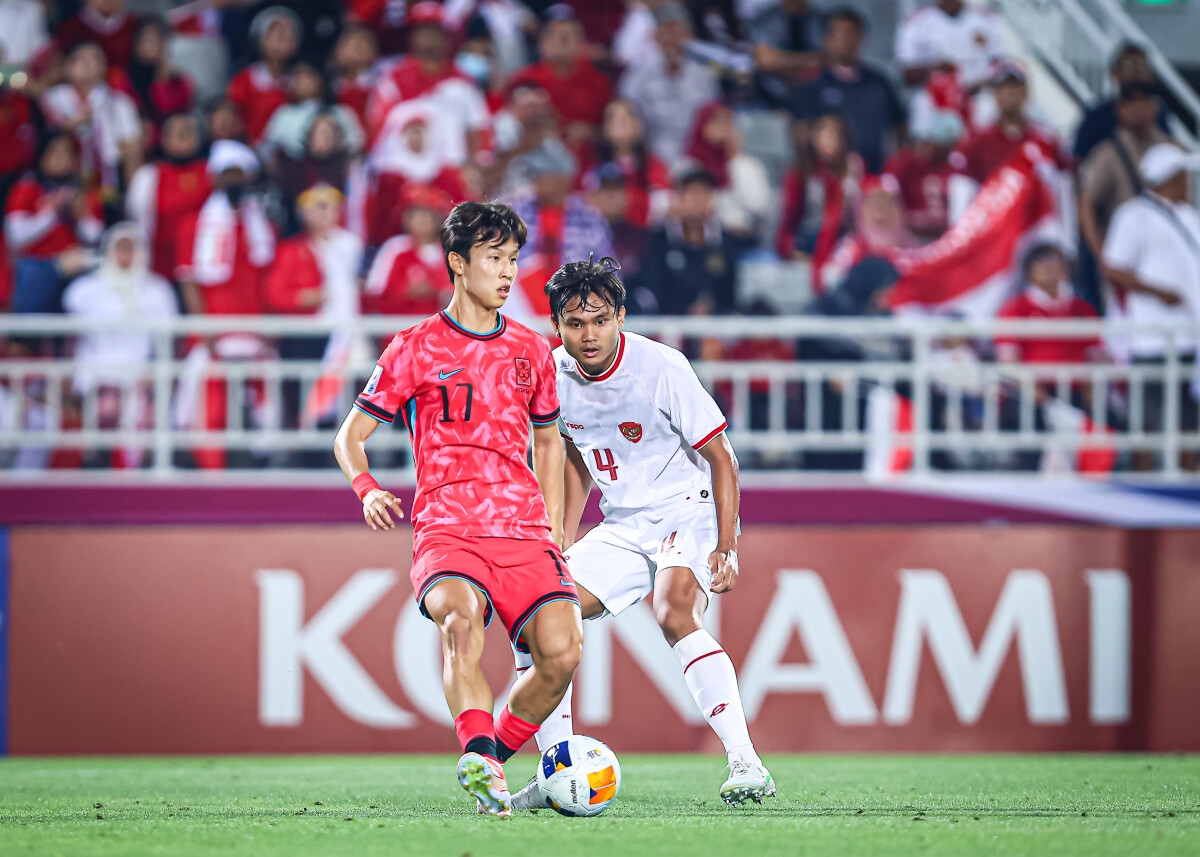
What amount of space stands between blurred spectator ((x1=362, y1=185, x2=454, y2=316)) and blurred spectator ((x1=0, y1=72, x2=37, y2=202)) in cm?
296

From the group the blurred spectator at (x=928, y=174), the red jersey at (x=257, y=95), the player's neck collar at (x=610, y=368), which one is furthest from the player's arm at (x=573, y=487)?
the red jersey at (x=257, y=95)

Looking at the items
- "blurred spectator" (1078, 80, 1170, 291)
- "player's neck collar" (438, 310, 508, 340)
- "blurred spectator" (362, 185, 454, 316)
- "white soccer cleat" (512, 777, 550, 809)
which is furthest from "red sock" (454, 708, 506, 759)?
"blurred spectator" (1078, 80, 1170, 291)

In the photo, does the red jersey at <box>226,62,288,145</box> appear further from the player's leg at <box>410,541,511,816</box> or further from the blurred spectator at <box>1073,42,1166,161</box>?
the player's leg at <box>410,541,511,816</box>

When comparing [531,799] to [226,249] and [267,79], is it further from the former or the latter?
[267,79]

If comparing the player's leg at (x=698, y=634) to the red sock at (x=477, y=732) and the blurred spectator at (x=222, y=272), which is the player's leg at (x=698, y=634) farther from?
Answer: the blurred spectator at (x=222, y=272)

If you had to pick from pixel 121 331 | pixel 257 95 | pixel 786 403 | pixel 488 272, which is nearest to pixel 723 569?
pixel 488 272

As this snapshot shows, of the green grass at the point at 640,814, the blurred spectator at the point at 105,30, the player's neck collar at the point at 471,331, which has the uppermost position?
the blurred spectator at the point at 105,30

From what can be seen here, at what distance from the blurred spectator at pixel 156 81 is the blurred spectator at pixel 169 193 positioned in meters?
0.75

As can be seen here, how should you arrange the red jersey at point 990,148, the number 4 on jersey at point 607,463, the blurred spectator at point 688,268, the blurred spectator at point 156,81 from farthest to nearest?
the blurred spectator at point 156,81, the red jersey at point 990,148, the blurred spectator at point 688,268, the number 4 on jersey at point 607,463

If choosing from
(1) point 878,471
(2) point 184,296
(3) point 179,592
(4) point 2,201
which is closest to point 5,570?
(3) point 179,592

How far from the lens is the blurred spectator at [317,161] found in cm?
1195

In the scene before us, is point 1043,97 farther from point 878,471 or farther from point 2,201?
point 2,201

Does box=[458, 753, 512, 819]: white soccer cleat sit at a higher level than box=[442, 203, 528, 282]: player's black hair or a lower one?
lower

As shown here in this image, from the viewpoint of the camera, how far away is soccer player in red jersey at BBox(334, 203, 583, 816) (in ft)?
18.6
